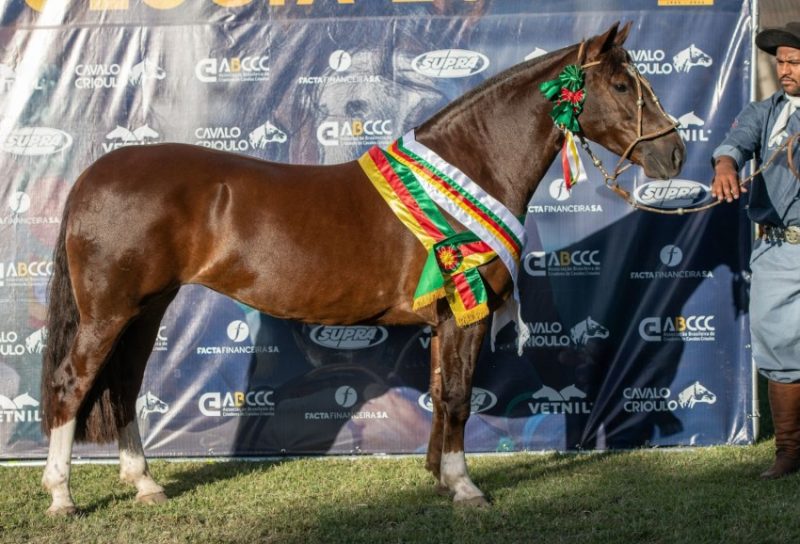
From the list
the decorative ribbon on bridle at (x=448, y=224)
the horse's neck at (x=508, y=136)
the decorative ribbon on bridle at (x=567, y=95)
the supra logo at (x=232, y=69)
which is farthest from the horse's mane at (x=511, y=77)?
the supra logo at (x=232, y=69)

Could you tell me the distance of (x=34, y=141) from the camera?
6188 mm

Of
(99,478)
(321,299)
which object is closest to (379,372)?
(321,299)

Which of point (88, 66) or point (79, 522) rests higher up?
point (88, 66)

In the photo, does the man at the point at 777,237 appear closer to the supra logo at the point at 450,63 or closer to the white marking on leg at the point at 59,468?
the supra logo at the point at 450,63

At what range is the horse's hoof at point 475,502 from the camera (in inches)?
187

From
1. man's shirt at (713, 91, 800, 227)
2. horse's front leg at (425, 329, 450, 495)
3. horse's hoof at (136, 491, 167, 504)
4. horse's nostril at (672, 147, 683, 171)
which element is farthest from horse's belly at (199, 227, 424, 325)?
man's shirt at (713, 91, 800, 227)

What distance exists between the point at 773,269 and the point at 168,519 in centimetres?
366

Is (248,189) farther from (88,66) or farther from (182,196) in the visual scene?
(88,66)

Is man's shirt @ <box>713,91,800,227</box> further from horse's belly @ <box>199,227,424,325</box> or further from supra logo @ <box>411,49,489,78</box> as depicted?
horse's belly @ <box>199,227,424,325</box>

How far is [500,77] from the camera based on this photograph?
196 inches

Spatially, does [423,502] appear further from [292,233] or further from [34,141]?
[34,141]

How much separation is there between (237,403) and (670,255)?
3277mm

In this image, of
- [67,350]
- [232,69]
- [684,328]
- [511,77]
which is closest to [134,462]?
[67,350]

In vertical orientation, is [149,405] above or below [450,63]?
below
